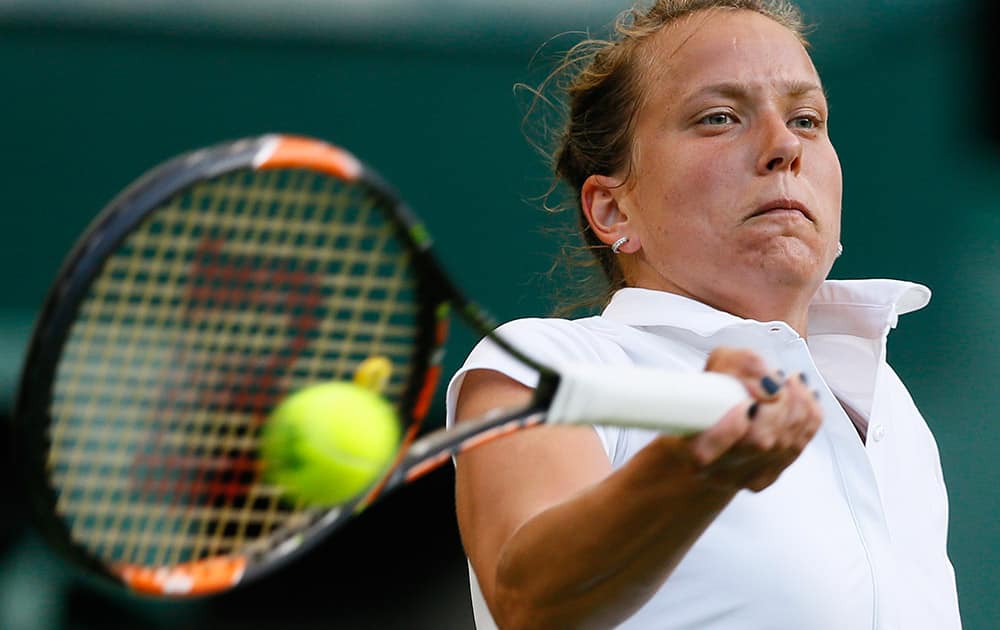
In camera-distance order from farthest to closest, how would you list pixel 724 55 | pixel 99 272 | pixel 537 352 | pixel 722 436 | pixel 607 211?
1. pixel 607 211
2. pixel 724 55
3. pixel 537 352
4. pixel 722 436
5. pixel 99 272

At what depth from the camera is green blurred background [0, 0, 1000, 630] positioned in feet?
12.8

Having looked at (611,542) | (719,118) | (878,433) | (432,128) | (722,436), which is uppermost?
(719,118)

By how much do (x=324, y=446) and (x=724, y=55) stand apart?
0.93 meters

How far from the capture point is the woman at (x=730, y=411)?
136cm

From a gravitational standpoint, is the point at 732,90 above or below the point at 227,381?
above

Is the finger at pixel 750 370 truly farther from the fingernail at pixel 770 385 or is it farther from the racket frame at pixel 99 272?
the racket frame at pixel 99 272

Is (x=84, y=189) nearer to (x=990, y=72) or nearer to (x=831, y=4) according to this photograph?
(x=831, y=4)

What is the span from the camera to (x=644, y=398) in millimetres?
1311

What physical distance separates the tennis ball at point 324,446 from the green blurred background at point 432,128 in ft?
8.09

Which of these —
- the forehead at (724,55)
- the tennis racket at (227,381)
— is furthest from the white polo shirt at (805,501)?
the forehead at (724,55)

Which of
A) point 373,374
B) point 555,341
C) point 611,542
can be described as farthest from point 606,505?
point 555,341

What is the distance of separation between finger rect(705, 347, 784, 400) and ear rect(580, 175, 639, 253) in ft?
2.03

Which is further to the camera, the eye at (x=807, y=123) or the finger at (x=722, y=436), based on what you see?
the eye at (x=807, y=123)

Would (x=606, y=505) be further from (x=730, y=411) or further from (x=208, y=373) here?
(x=208, y=373)
